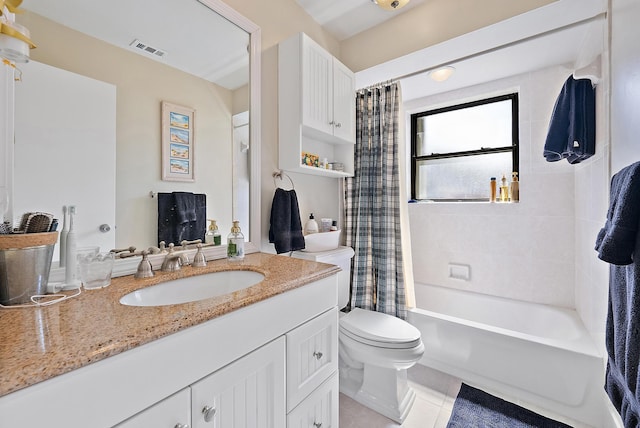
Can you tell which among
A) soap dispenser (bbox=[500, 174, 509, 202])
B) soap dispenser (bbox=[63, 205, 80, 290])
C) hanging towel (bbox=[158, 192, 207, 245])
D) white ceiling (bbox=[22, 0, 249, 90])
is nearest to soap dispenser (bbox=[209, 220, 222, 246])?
hanging towel (bbox=[158, 192, 207, 245])

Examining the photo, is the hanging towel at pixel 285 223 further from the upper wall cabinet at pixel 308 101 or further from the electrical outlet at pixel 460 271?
the electrical outlet at pixel 460 271

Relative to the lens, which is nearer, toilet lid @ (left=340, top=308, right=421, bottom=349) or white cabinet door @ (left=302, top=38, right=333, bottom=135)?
toilet lid @ (left=340, top=308, right=421, bottom=349)

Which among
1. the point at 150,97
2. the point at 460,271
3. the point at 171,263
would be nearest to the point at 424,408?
the point at 460,271

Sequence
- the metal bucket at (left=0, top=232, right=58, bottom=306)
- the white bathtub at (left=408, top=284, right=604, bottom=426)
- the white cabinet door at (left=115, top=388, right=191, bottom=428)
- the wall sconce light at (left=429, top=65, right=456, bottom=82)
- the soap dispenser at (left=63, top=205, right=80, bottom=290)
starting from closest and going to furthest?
1. the white cabinet door at (left=115, top=388, right=191, bottom=428)
2. the metal bucket at (left=0, top=232, right=58, bottom=306)
3. the soap dispenser at (left=63, top=205, right=80, bottom=290)
4. the white bathtub at (left=408, top=284, right=604, bottom=426)
5. the wall sconce light at (left=429, top=65, right=456, bottom=82)

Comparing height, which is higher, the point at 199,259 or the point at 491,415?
the point at 199,259

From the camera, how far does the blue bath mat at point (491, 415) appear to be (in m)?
1.45

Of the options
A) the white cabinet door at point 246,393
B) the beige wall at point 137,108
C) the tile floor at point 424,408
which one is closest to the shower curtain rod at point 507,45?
the beige wall at point 137,108

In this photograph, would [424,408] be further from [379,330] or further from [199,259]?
[199,259]

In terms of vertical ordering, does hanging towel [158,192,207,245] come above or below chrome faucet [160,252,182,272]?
above

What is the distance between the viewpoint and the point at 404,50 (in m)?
1.84

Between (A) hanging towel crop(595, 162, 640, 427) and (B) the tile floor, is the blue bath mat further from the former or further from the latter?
(A) hanging towel crop(595, 162, 640, 427)

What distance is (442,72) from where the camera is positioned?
2.02 m

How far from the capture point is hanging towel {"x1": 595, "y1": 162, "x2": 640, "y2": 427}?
723 mm

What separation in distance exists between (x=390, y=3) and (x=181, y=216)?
1725mm
